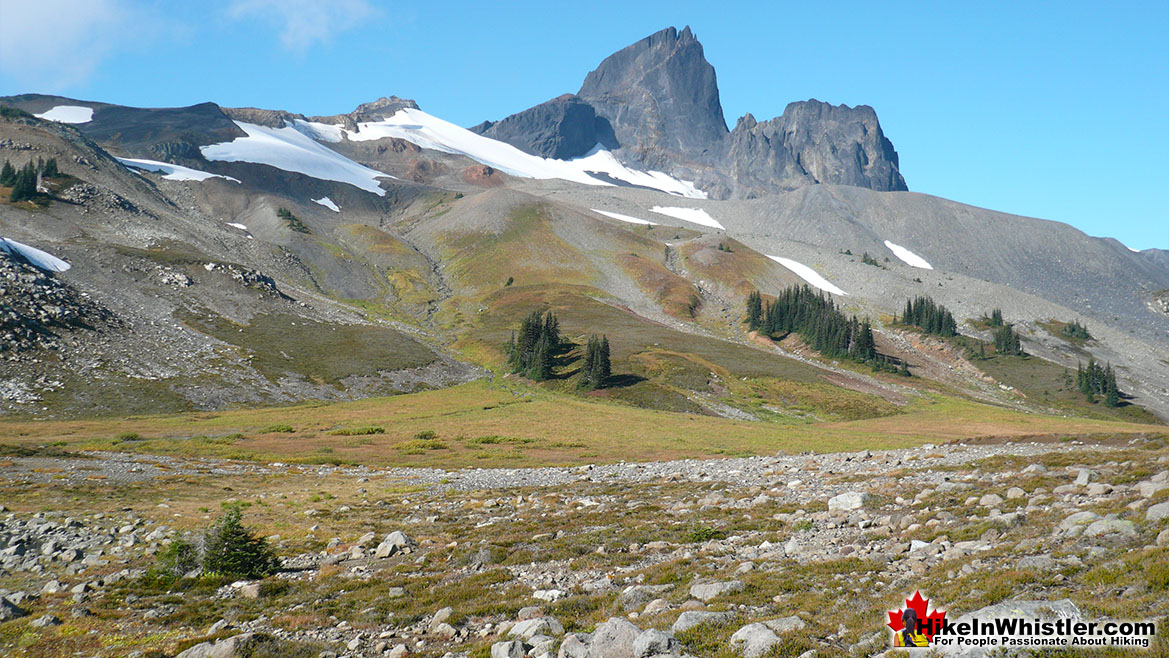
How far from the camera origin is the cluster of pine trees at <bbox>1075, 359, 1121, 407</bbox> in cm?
13250

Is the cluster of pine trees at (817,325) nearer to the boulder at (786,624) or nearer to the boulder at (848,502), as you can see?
the boulder at (848,502)

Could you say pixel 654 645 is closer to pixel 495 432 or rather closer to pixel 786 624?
pixel 786 624

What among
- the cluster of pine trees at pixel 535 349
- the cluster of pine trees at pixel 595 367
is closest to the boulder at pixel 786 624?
the cluster of pine trees at pixel 595 367

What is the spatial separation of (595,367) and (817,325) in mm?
81624

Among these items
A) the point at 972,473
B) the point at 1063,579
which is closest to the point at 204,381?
the point at 972,473

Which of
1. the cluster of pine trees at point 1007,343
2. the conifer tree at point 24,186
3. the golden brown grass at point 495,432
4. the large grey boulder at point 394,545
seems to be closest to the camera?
the large grey boulder at point 394,545

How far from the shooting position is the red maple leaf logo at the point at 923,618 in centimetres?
956

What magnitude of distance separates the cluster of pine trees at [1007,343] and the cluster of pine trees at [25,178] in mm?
248578

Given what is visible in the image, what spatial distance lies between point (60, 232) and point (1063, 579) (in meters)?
180

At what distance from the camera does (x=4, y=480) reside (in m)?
33.4

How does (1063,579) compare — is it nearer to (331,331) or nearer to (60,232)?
(331,331)

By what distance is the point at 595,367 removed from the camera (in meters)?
108

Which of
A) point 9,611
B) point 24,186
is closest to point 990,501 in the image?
point 9,611

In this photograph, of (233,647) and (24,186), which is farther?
(24,186)
